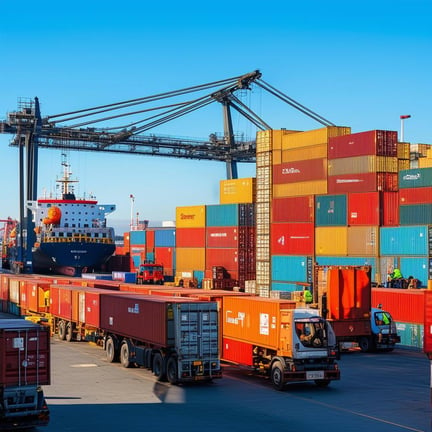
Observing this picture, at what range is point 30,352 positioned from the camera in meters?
17.5

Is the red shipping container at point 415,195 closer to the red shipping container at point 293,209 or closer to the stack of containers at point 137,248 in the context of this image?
the red shipping container at point 293,209

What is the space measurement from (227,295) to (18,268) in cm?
5283

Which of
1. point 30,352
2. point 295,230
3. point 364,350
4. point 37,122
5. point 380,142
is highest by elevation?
point 37,122

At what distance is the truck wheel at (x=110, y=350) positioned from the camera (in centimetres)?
2869

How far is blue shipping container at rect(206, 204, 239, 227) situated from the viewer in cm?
6265

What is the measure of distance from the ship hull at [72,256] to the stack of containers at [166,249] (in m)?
5.33

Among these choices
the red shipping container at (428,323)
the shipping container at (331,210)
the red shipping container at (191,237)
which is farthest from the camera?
the red shipping container at (191,237)

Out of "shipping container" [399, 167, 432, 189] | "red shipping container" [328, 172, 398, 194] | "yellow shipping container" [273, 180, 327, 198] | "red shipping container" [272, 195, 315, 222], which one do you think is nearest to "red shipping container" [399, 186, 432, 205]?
"shipping container" [399, 167, 432, 189]

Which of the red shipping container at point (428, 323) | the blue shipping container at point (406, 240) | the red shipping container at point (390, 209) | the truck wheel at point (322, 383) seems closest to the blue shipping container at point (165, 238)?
the red shipping container at point (390, 209)

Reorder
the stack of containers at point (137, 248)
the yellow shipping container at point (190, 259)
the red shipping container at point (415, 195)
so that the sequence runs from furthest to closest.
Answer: the stack of containers at point (137, 248)
the yellow shipping container at point (190, 259)
the red shipping container at point (415, 195)

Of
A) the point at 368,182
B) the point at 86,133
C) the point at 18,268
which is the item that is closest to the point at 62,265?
the point at 18,268

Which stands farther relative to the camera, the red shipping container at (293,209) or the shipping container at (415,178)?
the red shipping container at (293,209)

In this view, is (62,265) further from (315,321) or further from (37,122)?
(315,321)

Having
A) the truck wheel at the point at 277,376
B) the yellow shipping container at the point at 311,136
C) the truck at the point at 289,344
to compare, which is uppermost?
the yellow shipping container at the point at 311,136
